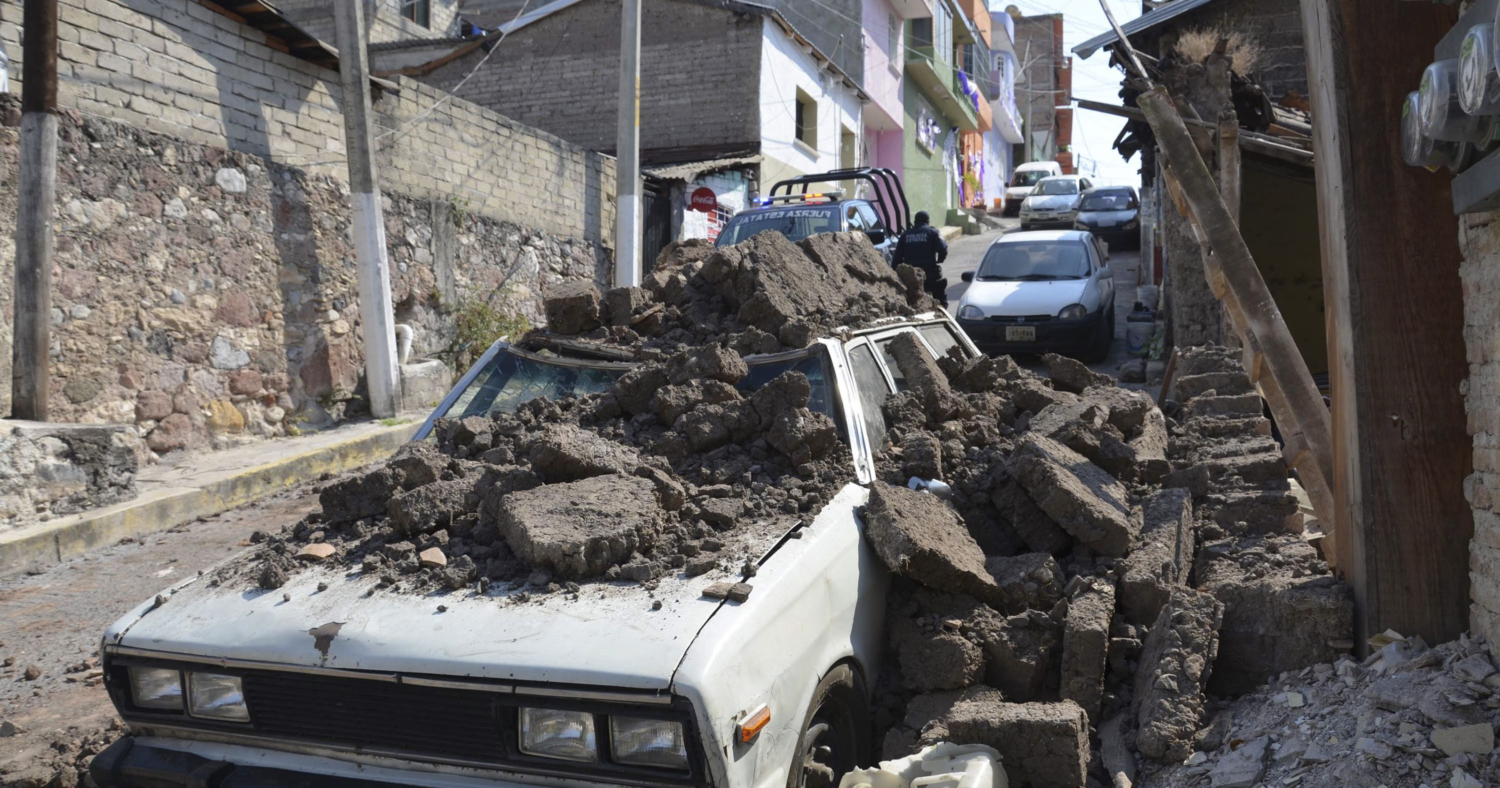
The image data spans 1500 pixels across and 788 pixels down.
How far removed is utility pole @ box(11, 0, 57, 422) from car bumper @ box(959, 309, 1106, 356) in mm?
8912

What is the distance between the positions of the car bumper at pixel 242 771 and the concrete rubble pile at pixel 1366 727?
1837 mm

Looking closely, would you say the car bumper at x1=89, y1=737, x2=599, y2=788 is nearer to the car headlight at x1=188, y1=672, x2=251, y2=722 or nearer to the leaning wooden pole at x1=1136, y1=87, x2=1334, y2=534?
the car headlight at x1=188, y1=672, x2=251, y2=722

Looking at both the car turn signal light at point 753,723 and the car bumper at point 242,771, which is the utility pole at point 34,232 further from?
the car turn signal light at point 753,723

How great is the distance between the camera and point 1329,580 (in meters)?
3.67

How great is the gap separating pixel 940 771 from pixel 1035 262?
38.6 feet

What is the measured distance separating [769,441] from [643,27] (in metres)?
18.5

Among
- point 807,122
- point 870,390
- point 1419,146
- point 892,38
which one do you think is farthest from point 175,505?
point 892,38

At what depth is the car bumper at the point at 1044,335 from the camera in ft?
40.5

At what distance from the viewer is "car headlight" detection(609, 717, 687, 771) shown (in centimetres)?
241

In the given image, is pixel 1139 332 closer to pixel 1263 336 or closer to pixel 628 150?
pixel 628 150

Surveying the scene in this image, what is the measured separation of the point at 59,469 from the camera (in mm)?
6574

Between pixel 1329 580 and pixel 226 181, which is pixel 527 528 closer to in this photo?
pixel 1329 580

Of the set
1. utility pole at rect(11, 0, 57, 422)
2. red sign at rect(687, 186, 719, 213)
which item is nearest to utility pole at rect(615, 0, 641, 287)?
red sign at rect(687, 186, 719, 213)

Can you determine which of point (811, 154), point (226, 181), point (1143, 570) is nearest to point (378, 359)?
point (226, 181)
